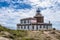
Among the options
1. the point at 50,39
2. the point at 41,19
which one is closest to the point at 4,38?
the point at 50,39

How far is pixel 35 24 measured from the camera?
6372 cm

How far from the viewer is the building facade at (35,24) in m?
61.8

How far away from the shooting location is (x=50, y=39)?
41.3 metres

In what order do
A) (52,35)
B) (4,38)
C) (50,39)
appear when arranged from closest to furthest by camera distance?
1. (4,38)
2. (50,39)
3. (52,35)

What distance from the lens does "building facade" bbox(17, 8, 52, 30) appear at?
61.8 metres

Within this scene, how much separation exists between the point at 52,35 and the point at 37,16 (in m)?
23.5

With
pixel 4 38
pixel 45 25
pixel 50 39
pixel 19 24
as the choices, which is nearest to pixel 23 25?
pixel 19 24

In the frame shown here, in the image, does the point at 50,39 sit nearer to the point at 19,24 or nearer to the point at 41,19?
the point at 19,24

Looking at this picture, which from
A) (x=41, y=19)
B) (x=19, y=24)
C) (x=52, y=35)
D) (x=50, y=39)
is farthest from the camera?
(x=41, y=19)

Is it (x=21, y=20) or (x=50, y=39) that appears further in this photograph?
(x=21, y=20)

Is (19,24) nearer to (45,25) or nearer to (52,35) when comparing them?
(45,25)

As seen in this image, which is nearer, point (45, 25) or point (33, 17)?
point (45, 25)

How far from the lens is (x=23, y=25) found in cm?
6300

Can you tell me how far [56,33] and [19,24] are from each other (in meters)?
17.0
